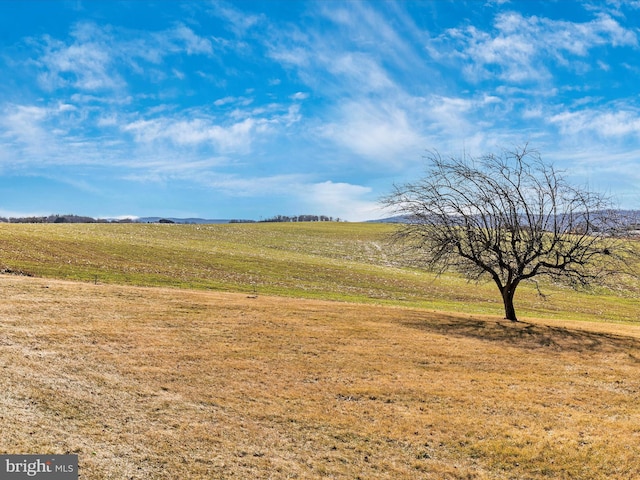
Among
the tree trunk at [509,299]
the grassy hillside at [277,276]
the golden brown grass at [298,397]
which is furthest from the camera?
the grassy hillside at [277,276]

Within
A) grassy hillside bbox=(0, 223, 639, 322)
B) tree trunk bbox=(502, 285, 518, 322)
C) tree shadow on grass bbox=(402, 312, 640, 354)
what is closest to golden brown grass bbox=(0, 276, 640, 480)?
tree shadow on grass bbox=(402, 312, 640, 354)

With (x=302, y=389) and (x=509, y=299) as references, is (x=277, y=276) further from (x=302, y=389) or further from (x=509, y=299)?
(x=302, y=389)

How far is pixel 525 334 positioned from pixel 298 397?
48.4ft

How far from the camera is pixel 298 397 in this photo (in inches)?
458

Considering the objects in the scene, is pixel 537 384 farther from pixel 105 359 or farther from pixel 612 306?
pixel 612 306

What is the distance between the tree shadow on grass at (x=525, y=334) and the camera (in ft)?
63.9

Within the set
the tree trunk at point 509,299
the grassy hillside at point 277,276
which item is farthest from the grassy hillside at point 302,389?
the grassy hillside at point 277,276

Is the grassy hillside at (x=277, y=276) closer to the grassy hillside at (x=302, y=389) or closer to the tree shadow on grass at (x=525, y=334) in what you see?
the tree shadow on grass at (x=525, y=334)

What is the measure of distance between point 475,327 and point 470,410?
11703 mm

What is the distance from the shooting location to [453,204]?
24531 mm

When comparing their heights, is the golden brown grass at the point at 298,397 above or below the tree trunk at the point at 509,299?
below

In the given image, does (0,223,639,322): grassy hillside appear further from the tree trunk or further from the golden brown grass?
the golden brown grass

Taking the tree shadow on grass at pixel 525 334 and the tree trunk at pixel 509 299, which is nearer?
the tree shadow on grass at pixel 525 334

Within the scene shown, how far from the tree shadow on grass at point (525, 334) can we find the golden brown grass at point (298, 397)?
0.22 m
